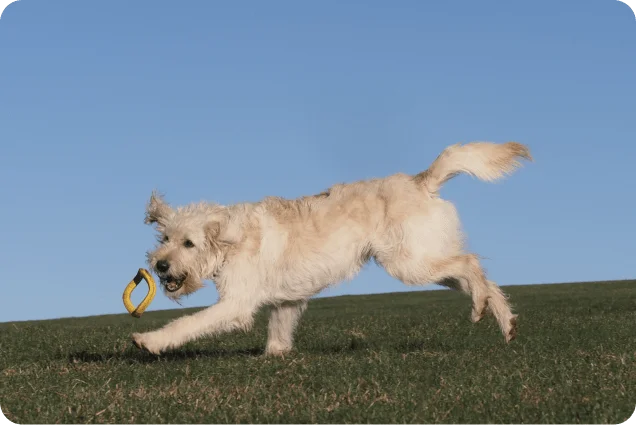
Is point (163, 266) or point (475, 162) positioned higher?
point (475, 162)

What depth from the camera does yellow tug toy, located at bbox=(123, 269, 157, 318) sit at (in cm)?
855

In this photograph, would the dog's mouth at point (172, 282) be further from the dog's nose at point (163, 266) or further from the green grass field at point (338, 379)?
the green grass field at point (338, 379)

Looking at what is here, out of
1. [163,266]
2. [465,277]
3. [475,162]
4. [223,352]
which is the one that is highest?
[475,162]

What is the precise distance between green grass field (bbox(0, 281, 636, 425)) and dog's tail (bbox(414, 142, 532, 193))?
Answer: 6.74 ft

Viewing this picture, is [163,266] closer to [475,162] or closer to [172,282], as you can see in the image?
[172,282]

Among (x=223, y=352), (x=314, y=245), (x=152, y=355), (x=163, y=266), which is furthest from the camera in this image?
(x=223, y=352)

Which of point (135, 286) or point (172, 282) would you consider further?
point (135, 286)

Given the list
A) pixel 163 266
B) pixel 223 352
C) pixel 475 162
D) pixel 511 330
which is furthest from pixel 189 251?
pixel 511 330

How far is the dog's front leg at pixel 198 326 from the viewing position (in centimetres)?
772

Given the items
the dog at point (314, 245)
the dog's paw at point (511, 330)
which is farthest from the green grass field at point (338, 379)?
the dog at point (314, 245)

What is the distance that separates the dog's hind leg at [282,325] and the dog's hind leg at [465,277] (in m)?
1.31

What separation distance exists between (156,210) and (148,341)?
165 centimetres

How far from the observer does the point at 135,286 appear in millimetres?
8758

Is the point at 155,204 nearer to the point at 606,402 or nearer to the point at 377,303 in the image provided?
the point at 606,402
